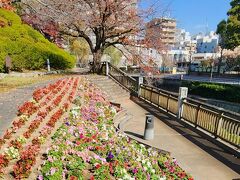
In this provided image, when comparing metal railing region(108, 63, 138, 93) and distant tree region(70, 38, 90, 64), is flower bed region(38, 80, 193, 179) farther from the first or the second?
distant tree region(70, 38, 90, 64)

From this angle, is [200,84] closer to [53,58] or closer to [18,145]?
[53,58]

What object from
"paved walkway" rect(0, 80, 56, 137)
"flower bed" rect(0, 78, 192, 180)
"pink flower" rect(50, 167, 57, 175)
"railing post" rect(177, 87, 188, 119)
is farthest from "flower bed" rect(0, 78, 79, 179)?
"railing post" rect(177, 87, 188, 119)

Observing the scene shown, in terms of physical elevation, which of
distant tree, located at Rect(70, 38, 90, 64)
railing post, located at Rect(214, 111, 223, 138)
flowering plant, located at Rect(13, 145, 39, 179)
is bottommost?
railing post, located at Rect(214, 111, 223, 138)

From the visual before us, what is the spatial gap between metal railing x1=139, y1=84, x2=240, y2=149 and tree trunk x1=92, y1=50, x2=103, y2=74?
846 centimetres

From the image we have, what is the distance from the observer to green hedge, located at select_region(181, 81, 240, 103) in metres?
26.2

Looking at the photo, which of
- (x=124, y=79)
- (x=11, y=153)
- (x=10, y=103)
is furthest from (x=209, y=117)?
(x=124, y=79)

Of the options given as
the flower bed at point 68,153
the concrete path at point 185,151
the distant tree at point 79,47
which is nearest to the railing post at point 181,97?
the concrete path at point 185,151

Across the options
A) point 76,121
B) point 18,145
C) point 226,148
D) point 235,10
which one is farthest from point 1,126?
point 235,10

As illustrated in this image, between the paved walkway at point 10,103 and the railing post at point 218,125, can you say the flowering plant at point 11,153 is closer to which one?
the paved walkway at point 10,103

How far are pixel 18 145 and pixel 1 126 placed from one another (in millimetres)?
1506

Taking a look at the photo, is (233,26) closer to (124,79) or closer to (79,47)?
(79,47)

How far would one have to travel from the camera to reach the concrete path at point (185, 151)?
728 centimetres

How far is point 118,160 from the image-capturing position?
5.77 m

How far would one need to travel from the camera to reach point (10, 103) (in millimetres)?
8789
